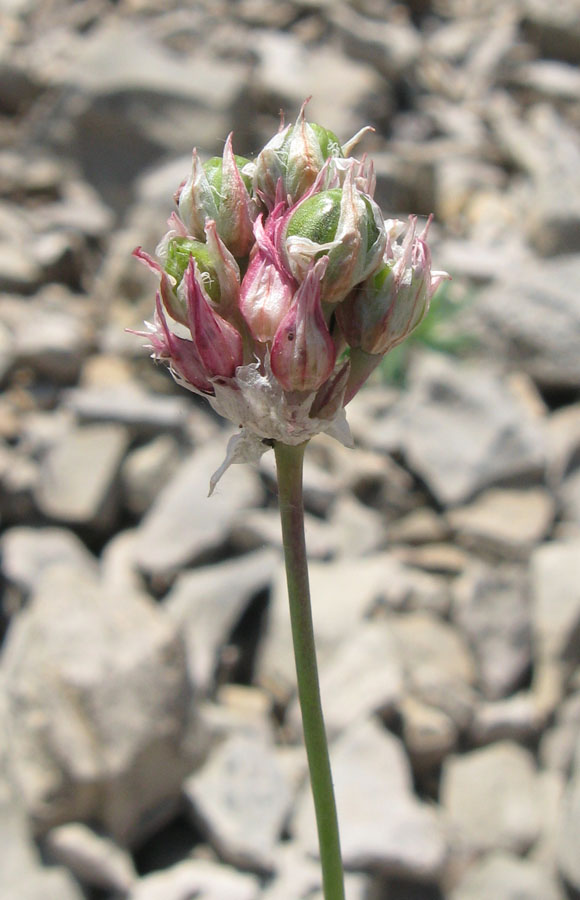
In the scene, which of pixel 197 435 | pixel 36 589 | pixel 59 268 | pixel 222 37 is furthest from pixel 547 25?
pixel 36 589

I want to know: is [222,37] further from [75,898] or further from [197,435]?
[75,898]

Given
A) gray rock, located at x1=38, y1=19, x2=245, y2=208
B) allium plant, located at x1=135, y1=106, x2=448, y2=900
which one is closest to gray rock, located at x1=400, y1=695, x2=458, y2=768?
allium plant, located at x1=135, y1=106, x2=448, y2=900

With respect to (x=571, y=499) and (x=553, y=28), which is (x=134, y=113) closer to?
(x=553, y=28)

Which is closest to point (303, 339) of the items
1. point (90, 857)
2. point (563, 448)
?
point (90, 857)

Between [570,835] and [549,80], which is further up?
[549,80]

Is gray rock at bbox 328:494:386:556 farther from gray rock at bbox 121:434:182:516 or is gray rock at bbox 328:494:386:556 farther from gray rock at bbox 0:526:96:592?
gray rock at bbox 0:526:96:592

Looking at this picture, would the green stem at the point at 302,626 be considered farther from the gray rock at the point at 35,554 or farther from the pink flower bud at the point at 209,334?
the gray rock at the point at 35,554
